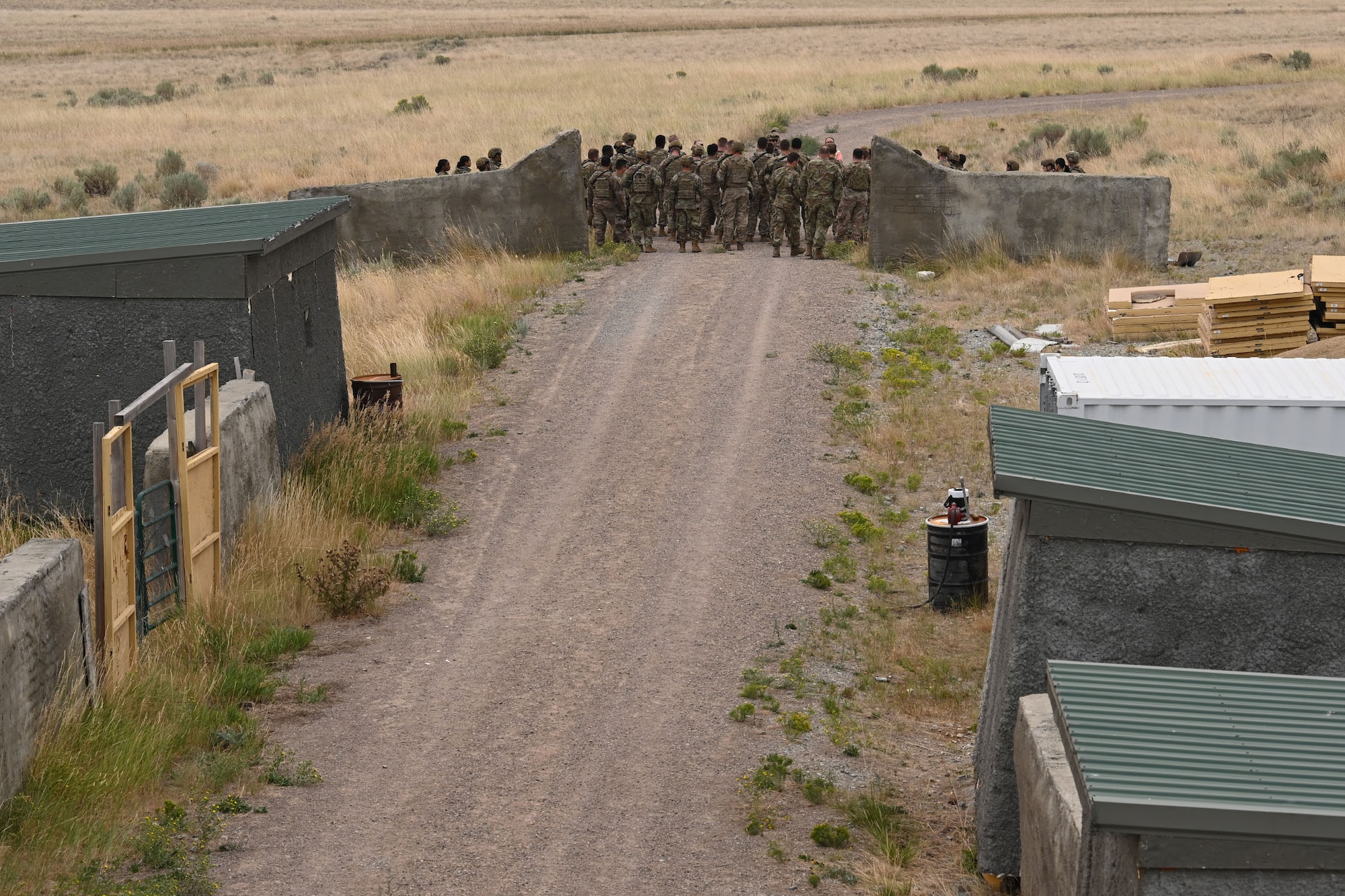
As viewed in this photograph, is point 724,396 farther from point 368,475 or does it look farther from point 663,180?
point 663,180

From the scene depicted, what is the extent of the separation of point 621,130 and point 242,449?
26.3m

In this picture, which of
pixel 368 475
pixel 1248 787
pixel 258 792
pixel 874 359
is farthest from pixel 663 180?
pixel 1248 787

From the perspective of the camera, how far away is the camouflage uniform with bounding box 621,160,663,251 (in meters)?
21.6

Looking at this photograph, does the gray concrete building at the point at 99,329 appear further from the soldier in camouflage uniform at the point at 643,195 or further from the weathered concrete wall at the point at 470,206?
the soldier in camouflage uniform at the point at 643,195

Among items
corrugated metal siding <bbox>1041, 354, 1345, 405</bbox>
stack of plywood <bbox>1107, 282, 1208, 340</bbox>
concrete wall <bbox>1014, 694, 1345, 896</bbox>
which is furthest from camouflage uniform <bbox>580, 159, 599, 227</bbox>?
concrete wall <bbox>1014, 694, 1345, 896</bbox>

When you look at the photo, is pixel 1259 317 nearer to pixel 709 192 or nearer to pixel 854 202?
pixel 854 202

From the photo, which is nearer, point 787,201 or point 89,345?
point 89,345

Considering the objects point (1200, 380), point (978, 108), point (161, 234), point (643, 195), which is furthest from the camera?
point (978, 108)

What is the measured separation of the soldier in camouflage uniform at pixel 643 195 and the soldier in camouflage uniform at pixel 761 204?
4.90 feet

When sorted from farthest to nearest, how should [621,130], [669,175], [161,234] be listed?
[621,130]
[669,175]
[161,234]

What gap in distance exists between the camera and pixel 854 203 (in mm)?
21828

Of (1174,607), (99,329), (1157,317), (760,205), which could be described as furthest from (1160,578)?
(760,205)

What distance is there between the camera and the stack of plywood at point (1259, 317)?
15.2 meters

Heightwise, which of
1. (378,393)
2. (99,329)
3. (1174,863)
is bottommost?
(378,393)
